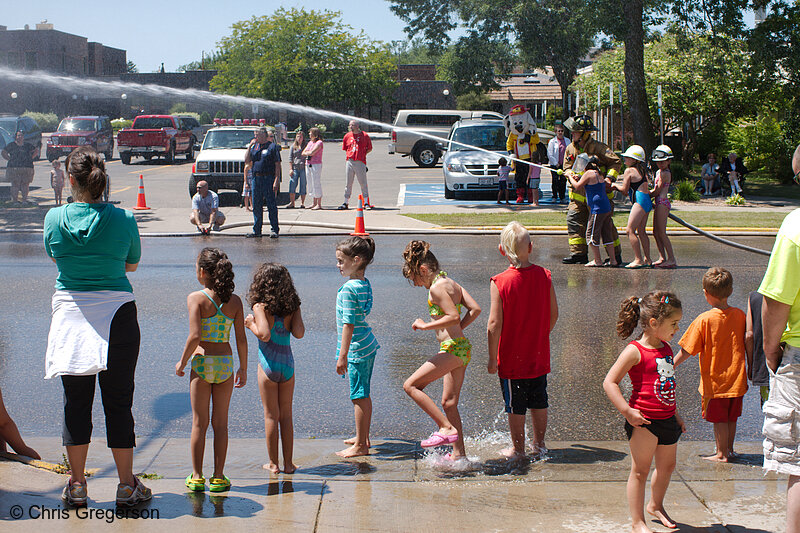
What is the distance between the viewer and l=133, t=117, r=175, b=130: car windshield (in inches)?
1411

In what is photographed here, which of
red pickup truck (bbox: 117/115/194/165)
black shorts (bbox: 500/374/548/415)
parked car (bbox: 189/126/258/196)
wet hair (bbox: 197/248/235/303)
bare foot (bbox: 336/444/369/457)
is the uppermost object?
red pickup truck (bbox: 117/115/194/165)

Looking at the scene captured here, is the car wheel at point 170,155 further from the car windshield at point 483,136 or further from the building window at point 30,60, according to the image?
the building window at point 30,60

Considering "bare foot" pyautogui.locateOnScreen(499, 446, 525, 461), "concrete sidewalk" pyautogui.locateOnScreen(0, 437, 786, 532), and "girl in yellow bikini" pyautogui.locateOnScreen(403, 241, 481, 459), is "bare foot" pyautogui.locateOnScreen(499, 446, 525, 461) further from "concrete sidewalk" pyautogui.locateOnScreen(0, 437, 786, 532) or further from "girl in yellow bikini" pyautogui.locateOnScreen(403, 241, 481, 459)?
"girl in yellow bikini" pyautogui.locateOnScreen(403, 241, 481, 459)

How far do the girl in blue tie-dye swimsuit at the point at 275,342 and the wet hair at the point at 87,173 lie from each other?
102 centimetres

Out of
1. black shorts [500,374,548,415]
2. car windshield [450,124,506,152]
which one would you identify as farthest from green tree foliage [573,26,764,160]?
black shorts [500,374,548,415]

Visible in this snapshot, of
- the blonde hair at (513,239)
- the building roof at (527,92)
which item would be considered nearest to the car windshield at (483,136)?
the blonde hair at (513,239)

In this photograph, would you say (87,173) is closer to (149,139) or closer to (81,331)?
(81,331)

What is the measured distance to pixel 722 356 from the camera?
5.14 m

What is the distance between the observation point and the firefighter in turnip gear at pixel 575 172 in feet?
38.9

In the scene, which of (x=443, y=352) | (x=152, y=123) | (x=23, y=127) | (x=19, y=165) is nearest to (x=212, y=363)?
(x=443, y=352)

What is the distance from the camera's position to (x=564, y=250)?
539 inches

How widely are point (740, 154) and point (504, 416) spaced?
23129 mm

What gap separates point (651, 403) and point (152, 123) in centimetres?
3481

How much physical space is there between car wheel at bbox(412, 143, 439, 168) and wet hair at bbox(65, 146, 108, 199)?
28478 mm
